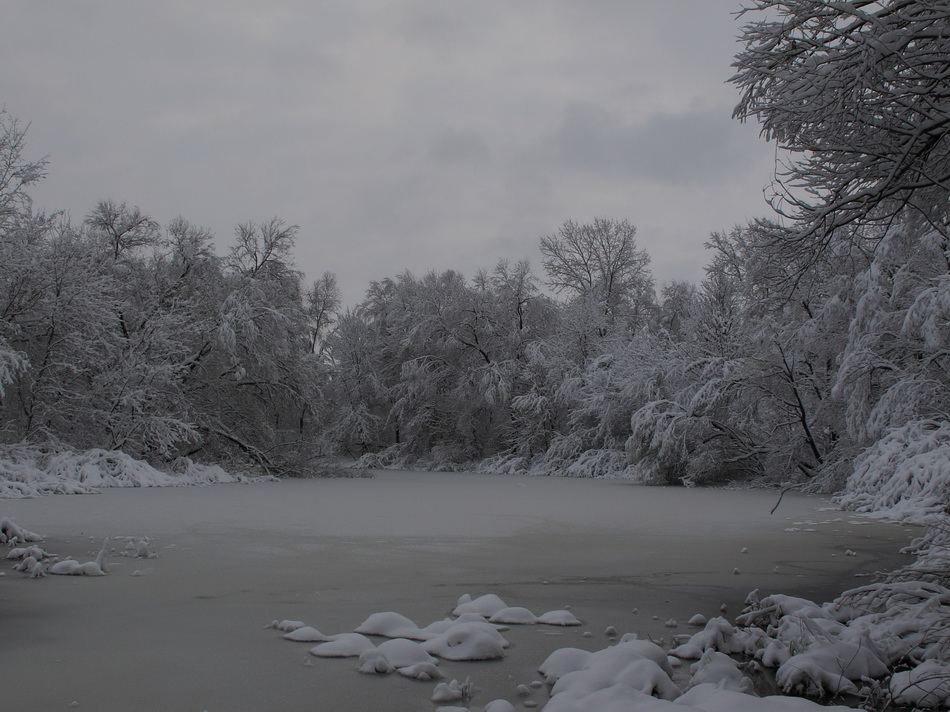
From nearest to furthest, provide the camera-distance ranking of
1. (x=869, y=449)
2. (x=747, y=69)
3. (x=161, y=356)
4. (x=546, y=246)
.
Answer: (x=747, y=69), (x=869, y=449), (x=161, y=356), (x=546, y=246)

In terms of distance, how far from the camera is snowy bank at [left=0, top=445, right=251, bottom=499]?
492 inches

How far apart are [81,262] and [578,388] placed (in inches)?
558

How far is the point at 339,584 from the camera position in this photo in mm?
4691

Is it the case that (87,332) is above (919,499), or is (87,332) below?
above

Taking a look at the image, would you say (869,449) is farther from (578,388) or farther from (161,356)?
(161,356)

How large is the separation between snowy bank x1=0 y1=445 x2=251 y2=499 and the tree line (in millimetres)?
771

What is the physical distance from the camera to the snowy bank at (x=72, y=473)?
41.0ft

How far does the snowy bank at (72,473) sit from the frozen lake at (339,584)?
8.09 ft

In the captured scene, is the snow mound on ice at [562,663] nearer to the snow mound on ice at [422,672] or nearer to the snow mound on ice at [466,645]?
the snow mound on ice at [466,645]

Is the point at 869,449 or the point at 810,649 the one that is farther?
the point at 869,449

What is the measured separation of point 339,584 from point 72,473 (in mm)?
11269

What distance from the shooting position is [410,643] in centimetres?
313

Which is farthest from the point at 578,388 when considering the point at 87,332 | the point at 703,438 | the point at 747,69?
the point at 747,69

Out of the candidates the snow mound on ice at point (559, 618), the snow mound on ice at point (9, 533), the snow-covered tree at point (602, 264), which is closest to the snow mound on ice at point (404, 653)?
the snow mound on ice at point (559, 618)
